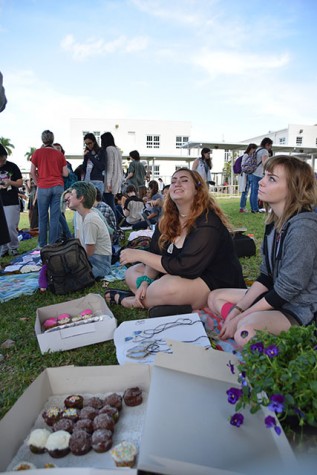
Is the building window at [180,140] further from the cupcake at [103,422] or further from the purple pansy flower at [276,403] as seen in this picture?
the purple pansy flower at [276,403]

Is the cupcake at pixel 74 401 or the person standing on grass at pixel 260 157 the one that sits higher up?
the person standing on grass at pixel 260 157

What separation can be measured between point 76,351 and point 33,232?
6.40 meters

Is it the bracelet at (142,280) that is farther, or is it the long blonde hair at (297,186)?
the bracelet at (142,280)

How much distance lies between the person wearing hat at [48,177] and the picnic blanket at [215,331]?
3543mm

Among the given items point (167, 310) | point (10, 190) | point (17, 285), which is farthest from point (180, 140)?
point (167, 310)

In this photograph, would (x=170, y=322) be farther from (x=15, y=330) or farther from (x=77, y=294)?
(x=77, y=294)

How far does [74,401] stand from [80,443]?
26 centimetres

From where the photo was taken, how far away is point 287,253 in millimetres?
2016

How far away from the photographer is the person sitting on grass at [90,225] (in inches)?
160

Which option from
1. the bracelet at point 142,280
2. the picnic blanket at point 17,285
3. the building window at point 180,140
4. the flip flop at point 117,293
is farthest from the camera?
the building window at point 180,140

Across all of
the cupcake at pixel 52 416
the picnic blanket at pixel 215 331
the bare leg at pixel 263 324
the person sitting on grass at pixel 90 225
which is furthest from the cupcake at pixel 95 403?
the person sitting on grass at pixel 90 225

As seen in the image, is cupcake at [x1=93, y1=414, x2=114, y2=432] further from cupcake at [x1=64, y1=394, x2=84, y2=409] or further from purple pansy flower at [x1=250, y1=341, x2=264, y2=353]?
purple pansy flower at [x1=250, y1=341, x2=264, y2=353]

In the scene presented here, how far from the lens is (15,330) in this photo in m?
2.89

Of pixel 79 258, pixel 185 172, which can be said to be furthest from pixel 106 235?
pixel 185 172
